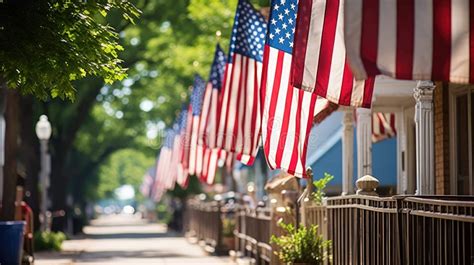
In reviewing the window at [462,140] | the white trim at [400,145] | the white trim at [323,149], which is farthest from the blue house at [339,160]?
the window at [462,140]

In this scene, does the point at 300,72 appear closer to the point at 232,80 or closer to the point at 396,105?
the point at 232,80

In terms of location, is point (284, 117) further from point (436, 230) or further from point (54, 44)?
point (436, 230)

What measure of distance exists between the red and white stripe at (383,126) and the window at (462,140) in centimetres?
849

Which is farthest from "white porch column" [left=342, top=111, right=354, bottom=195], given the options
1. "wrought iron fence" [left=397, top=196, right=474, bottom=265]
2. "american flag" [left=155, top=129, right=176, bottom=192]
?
"american flag" [left=155, top=129, right=176, bottom=192]

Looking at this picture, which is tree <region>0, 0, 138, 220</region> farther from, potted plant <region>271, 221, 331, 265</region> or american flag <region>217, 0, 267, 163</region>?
american flag <region>217, 0, 267, 163</region>

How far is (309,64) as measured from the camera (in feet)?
39.2

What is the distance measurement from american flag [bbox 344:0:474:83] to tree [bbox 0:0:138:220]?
5.86 meters

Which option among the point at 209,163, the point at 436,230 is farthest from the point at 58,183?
the point at 436,230

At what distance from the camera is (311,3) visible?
40.1 ft

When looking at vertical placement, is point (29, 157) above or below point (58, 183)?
above

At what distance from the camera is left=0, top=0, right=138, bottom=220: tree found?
14312 millimetres

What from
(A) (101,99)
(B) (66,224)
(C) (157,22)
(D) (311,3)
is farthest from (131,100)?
(D) (311,3)

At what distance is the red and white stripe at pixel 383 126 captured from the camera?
26781 mm

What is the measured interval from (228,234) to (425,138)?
17.2 m
